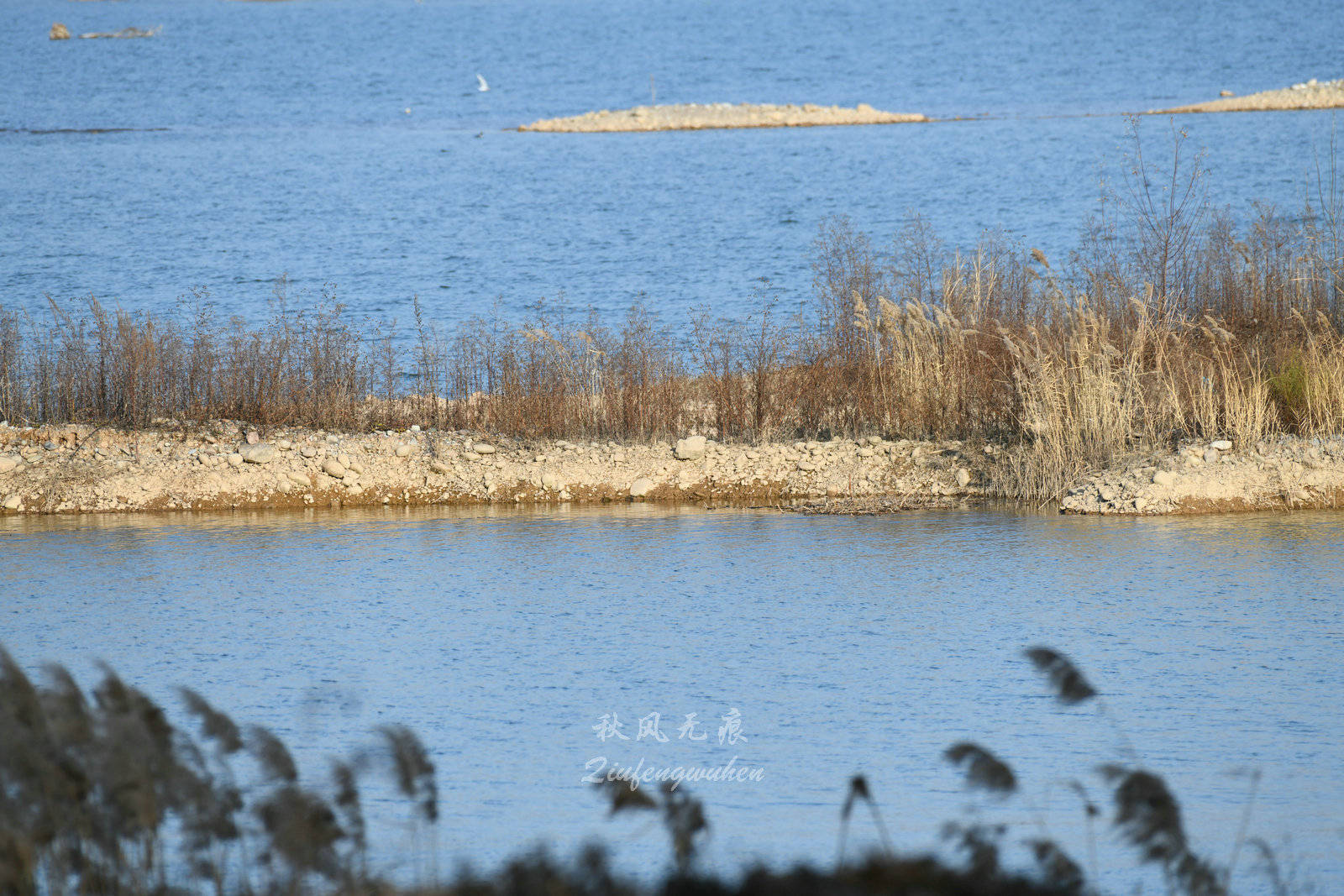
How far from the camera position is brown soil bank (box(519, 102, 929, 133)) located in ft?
208

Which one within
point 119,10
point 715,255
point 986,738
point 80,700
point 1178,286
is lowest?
point 986,738

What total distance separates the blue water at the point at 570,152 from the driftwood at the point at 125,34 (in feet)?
19.2

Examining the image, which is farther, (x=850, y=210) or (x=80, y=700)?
(x=850, y=210)

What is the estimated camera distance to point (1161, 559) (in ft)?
32.1

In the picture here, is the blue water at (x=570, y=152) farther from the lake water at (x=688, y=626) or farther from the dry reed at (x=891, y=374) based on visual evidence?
the dry reed at (x=891, y=374)

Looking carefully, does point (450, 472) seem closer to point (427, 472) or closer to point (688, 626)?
point (427, 472)

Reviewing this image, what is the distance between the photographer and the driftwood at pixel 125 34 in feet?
424

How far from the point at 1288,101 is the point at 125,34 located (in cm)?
10695

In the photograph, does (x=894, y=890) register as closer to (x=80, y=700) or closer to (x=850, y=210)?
(x=80, y=700)

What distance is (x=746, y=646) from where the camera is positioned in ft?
26.6

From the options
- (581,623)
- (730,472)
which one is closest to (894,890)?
(581,623)

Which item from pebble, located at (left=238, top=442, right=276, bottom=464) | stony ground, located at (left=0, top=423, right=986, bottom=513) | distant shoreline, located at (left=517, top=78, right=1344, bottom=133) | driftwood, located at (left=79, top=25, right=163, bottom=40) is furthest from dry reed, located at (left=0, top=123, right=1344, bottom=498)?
driftwood, located at (left=79, top=25, right=163, bottom=40)

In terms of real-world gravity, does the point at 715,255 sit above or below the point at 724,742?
above

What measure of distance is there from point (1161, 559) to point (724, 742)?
15.0 ft
